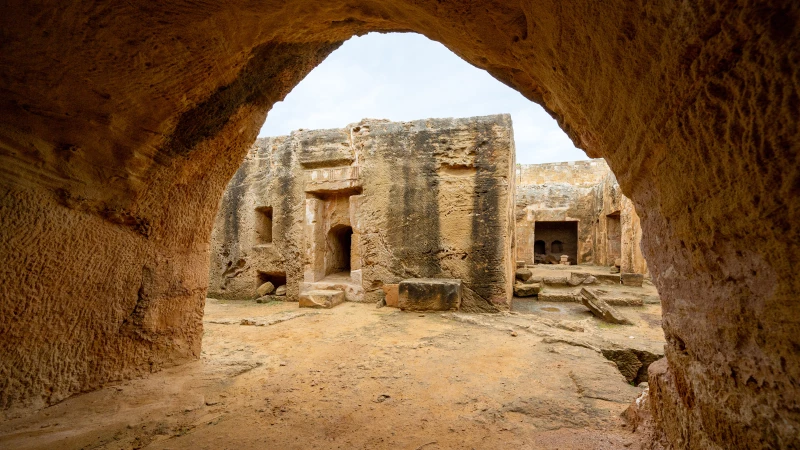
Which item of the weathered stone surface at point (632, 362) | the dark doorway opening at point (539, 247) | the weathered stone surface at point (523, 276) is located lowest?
the weathered stone surface at point (632, 362)

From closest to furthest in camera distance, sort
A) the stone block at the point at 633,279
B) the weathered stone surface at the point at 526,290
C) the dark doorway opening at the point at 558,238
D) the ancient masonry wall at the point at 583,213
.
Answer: the weathered stone surface at the point at 526,290 < the stone block at the point at 633,279 < the ancient masonry wall at the point at 583,213 < the dark doorway opening at the point at 558,238

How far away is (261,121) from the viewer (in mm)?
2990

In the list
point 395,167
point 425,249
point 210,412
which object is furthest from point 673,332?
point 395,167

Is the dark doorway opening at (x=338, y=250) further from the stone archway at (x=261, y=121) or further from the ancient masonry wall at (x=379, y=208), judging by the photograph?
the stone archway at (x=261, y=121)

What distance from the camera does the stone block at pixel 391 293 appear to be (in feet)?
19.8

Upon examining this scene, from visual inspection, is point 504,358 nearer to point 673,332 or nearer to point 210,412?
point 673,332

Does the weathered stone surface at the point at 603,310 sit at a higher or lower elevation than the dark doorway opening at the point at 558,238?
lower

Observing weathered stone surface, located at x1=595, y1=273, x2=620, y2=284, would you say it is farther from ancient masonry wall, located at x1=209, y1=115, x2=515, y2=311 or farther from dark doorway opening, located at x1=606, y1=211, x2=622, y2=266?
dark doorway opening, located at x1=606, y1=211, x2=622, y2=266

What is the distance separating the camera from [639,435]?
178cm

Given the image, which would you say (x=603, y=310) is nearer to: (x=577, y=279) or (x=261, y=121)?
(x=577, y=279)

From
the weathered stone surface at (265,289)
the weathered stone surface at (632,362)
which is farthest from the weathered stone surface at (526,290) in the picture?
the weathered stone surface at (265,289)

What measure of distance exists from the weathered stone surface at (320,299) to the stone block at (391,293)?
92 centimetres

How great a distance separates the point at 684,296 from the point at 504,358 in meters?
2.31

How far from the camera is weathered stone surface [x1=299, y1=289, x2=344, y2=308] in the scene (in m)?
6.18
